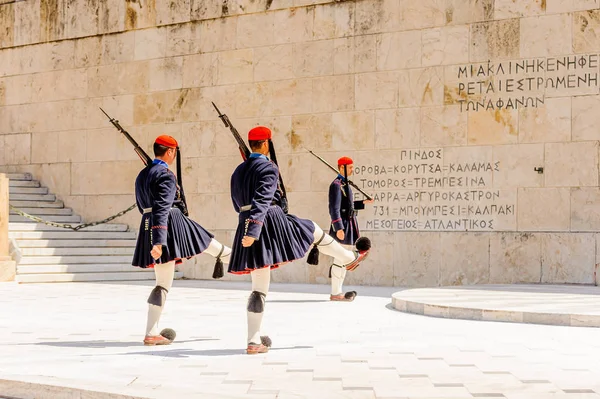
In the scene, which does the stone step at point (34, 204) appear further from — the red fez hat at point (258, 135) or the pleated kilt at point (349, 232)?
the red fez hat at point (258, 135)

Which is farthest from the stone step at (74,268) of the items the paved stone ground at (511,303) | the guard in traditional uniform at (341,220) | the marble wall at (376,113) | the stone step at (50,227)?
the paved stone ground at (511,303)

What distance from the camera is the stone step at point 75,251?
16469mm

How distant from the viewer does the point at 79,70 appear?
19562 mm

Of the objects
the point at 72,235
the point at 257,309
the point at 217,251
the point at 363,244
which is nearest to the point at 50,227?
the point at 72,235

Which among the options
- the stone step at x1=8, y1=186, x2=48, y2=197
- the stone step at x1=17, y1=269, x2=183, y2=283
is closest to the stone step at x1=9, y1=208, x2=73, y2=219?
the stone step at x1=8, y1=186, x2=48, y2=197

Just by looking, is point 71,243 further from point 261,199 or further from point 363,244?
point 261,199

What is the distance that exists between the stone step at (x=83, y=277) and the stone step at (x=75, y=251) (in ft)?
2.28

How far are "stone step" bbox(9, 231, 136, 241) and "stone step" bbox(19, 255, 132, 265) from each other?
0.57m

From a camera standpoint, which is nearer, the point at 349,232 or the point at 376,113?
the point at 349,232

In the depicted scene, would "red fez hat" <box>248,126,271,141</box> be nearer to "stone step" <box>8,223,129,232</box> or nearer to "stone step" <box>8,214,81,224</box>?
"stone step" <box>8,223,129,232</box>

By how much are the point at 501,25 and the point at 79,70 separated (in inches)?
352

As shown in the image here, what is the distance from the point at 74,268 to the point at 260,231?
32.5 ft

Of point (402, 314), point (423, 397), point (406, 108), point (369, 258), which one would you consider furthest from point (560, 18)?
point (423, 397)

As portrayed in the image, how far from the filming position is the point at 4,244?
49.8ft
